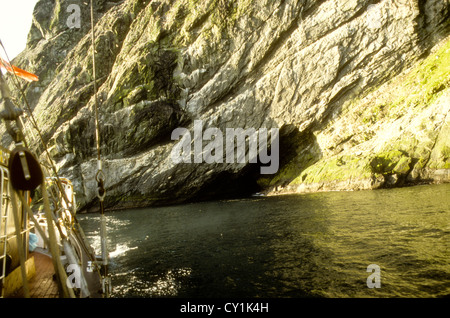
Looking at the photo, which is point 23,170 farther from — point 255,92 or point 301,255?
point 255,92

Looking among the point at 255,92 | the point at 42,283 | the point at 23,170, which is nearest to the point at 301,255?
the point at 42,283

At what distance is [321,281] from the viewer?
796 centimetres

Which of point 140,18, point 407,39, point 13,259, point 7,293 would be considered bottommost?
point 7,293

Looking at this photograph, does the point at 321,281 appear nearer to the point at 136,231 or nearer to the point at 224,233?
the point at 224,233

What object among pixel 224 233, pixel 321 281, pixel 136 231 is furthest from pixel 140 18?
pixel 321 281

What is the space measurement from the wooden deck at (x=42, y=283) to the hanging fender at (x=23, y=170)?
4.79m

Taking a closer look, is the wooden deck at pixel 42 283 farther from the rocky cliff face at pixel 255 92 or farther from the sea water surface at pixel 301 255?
the rocky cliff face at pixel 255 92

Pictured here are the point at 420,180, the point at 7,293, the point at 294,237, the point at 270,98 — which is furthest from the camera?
the point at 270,98

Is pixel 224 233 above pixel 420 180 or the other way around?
the other way around

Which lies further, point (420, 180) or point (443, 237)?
point (420, 180)

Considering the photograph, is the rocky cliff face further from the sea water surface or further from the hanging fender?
the hanging fender

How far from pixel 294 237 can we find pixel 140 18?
1677 inches

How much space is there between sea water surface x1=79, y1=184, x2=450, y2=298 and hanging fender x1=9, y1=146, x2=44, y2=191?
19.5ft

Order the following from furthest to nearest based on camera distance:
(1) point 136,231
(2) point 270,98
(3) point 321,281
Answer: (2) point 270,98 → (1) point 136,231 → (3) point 321,281
